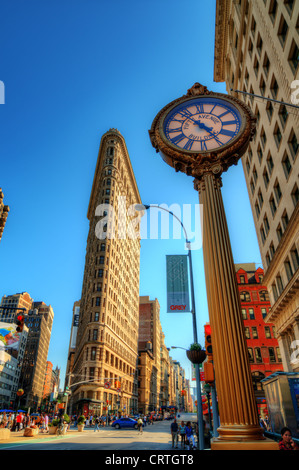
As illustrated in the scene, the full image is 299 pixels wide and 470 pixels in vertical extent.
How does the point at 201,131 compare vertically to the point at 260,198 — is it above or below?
below

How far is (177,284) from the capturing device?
13.6 meters

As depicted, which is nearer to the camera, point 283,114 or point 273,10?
point 273,10

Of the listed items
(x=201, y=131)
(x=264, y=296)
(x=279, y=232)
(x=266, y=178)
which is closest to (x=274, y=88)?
(x=266, y=178)

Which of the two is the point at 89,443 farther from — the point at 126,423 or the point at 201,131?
the point at 126,423

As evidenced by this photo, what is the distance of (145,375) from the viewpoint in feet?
334

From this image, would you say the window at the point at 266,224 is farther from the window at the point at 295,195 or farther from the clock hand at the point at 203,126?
the clock hand at the point at 203,126

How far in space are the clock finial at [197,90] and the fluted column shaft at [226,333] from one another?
3.60m

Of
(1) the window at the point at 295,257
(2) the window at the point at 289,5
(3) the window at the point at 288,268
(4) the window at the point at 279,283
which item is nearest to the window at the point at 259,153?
(3) the window at the point at 288,268

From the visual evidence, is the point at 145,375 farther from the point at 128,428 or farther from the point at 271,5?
the point at 271,5

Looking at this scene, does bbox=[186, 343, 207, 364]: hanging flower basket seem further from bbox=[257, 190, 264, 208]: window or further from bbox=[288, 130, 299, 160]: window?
bbox=[257, 190, 264, 208]: window

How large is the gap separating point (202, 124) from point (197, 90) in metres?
1.48

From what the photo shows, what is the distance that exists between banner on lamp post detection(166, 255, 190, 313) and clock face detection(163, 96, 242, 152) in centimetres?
694
